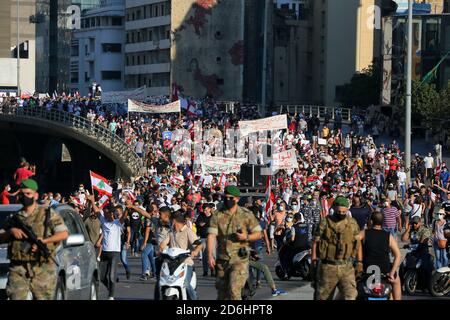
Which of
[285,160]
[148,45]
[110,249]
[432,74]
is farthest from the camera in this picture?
[148,45]

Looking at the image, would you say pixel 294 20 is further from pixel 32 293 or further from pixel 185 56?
pixel 32 293

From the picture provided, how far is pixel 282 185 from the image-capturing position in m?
42.0

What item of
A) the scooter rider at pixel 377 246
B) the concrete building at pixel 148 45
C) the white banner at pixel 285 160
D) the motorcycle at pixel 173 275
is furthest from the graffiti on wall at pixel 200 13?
the scooter rider at pixel 377 246

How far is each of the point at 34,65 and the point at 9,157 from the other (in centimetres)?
5456

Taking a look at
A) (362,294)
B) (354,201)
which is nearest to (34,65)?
(354,201)

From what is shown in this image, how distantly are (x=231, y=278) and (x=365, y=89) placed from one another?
8340 centimetres

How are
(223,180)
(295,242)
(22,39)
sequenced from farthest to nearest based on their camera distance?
(22,39), (223,180), (295,242)

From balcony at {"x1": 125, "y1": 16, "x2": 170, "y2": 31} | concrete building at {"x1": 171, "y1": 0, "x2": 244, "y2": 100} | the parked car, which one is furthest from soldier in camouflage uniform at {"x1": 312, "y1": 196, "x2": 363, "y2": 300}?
balcony at {"x1": 125, "y1": 16, "x2": 170, "y2": 31}

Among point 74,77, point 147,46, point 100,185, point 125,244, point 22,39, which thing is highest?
point 22,39

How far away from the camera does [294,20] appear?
123 m

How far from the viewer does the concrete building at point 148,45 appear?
424ft

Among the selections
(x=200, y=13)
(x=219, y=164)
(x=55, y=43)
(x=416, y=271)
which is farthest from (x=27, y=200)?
(x=55, y=43)

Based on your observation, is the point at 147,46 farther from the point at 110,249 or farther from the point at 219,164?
the point at 110,249

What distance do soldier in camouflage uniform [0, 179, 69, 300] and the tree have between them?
82321mm
